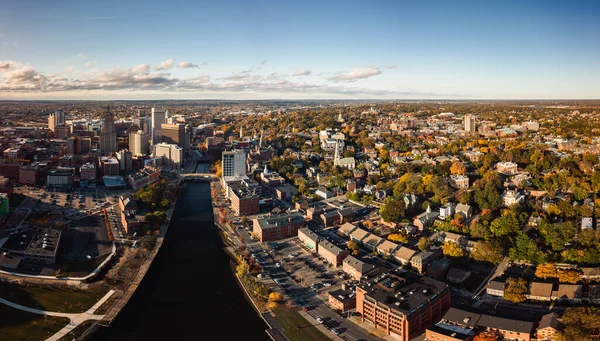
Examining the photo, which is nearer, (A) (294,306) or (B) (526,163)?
(A) (294,306)

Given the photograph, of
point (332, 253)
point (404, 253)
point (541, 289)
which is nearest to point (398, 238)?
point (404, 253)

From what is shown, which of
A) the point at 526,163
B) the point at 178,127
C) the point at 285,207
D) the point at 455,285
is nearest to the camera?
the point at 455,285

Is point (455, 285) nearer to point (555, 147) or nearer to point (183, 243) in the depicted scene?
point (183, 243)

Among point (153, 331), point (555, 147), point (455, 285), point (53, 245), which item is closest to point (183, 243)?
point (53, 245)

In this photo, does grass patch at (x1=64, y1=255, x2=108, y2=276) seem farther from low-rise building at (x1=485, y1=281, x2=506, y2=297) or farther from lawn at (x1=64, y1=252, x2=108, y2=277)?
low-rise building at (x1=485, y1=281, x2=506, y2=297)

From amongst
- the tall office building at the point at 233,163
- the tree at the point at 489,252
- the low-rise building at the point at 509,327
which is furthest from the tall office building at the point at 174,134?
the low-rise building at the point at 509,327

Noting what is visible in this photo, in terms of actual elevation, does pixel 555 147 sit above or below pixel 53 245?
above

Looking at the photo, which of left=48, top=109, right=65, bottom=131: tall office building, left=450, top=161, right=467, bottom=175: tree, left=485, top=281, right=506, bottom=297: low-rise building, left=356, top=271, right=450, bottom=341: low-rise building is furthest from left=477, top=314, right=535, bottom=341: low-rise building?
left=48, top=109, right=65, bottom=131: tall office building

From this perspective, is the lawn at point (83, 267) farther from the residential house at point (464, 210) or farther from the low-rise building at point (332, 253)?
the residential house at point (464, 210)
